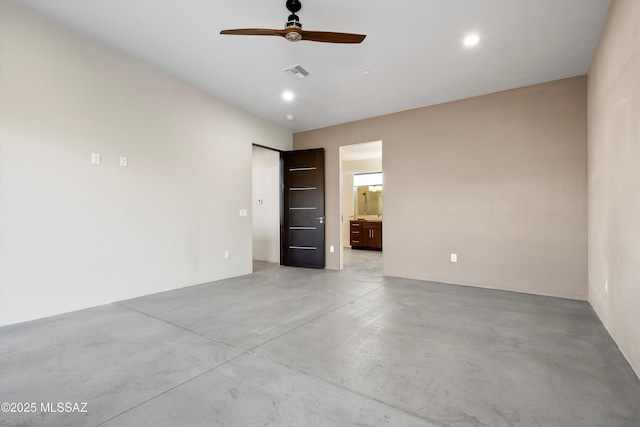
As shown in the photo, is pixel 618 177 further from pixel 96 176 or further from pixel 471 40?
pixel 96 176

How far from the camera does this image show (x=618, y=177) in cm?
228

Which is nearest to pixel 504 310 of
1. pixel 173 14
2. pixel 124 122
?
pixel 173 14

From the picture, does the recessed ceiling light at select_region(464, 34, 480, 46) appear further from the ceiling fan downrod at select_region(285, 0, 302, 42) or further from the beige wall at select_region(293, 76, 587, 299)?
the ceiling fan downrod at select_region(285, 0, 302, 42)

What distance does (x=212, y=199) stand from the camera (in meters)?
4.54

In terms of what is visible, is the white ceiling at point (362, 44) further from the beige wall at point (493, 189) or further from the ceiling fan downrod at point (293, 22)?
the beige wall at point (493, 189)

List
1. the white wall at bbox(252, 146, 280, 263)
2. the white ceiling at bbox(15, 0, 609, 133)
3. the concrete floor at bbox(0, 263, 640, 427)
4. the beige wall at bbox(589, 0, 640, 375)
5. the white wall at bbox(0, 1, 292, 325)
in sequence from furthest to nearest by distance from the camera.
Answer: the white wall at bbox(252, 146, 280, 263)
the white wall at bbox(0, 1, 292, 325)
the white ceiling at bbox(15, 0, 609, 133)
the beige wall at bbox(589, 0, 640, 375)
the concrete floor at bbox(0, 263, 640, 427)

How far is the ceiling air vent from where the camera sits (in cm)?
348

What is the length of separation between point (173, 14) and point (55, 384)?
3.02m

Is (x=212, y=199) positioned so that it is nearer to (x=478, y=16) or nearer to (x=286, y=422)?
(x=286, y=422)

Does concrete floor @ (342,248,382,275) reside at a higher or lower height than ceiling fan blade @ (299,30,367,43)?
lower

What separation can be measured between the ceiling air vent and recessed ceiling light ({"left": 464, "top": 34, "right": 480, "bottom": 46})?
1.80 m

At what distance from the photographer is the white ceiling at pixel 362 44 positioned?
251 centimetres

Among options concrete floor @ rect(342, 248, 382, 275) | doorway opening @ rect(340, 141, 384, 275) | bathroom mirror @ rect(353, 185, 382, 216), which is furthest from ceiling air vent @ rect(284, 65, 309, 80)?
bathroom mirror @ rect(353, 185, 382, 216)

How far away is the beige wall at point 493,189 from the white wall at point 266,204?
2269mm
